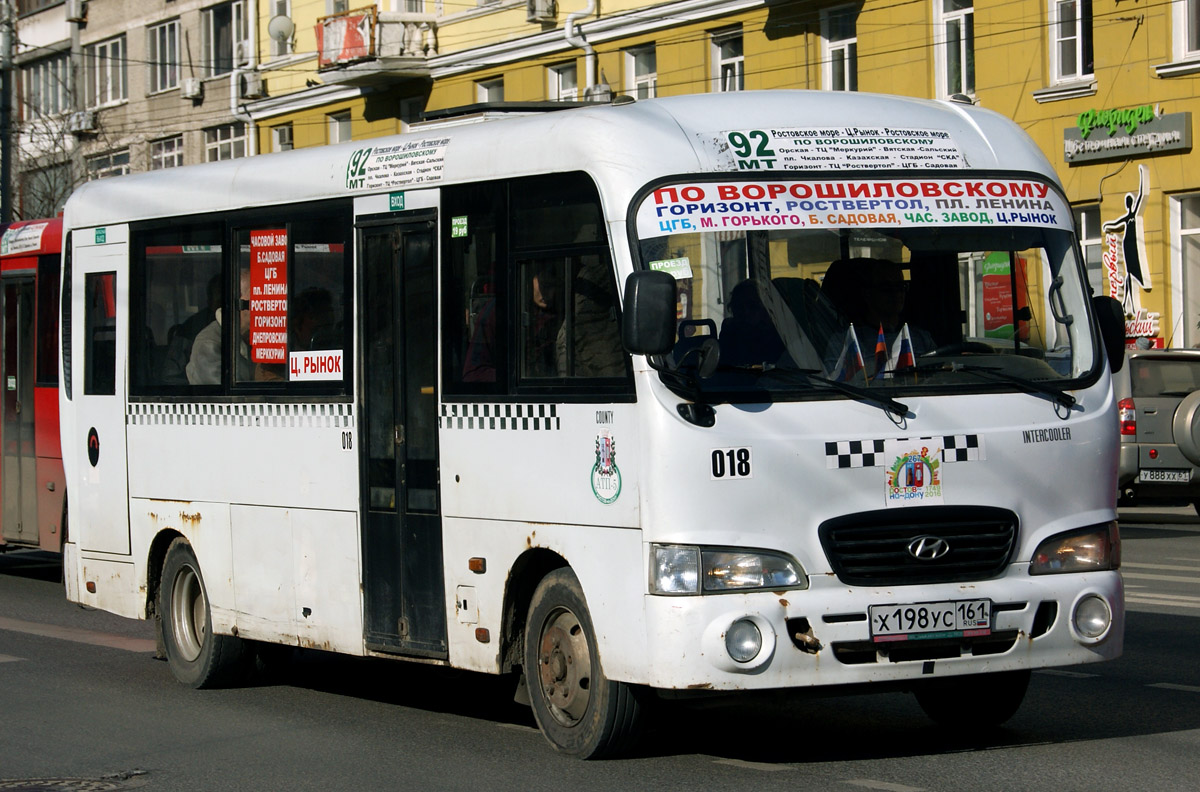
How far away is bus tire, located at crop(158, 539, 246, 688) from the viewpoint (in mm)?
11156

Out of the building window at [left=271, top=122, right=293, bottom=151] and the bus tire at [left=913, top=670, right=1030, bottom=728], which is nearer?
the bus tire at [left=913, top=670, right=1030, bottom=728]

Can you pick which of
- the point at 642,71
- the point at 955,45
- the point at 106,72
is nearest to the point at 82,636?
the point at 955,45

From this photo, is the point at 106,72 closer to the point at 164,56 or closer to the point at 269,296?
the point at 164,56

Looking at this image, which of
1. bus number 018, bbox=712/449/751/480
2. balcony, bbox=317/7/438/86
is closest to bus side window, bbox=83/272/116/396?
bus number 018, bbox=712/449/751/480

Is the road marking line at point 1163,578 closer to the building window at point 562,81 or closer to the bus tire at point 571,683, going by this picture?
the bus tire at point 571,683

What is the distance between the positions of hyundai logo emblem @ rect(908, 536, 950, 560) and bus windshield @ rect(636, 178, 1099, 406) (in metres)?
0.61

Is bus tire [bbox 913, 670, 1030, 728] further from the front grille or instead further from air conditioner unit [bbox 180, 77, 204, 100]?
air conditioner unit [bbox 180, 77, 204, 100]

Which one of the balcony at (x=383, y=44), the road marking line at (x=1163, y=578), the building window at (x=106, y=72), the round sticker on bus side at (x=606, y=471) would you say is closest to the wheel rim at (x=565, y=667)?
the round sticker on bus side at (x=606, y=471)

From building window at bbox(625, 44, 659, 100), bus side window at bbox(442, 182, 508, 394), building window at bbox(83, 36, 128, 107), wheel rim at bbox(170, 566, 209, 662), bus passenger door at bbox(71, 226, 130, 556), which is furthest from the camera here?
building window at bbox(83, 36, 128, 107)

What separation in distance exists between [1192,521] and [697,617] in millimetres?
17239

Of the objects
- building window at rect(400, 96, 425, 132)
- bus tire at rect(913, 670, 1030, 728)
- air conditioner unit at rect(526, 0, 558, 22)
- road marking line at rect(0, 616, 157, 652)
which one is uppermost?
air conditioner unit at rect(526, 0, 558, 22)

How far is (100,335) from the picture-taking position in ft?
40.3

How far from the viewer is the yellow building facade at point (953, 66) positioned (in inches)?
1093

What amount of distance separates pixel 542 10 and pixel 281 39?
1157cm
